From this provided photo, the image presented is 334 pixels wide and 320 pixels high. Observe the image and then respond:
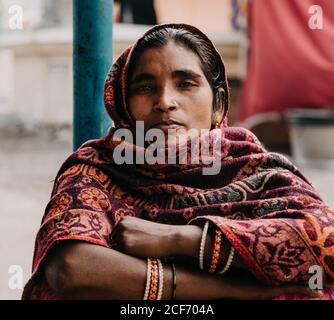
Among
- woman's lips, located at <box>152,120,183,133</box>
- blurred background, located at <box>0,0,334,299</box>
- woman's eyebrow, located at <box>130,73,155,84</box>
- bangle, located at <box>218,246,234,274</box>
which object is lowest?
bangle, located at <box>218,246,234,274</box>

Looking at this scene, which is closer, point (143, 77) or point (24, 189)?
point (143, 77)

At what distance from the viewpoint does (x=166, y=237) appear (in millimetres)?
1575

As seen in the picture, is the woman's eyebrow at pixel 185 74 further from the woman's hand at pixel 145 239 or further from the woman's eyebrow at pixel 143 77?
the woman's hand at pixel 145 239

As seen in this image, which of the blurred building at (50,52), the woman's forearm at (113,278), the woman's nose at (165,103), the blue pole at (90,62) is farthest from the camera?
the blurred building at (50,52)

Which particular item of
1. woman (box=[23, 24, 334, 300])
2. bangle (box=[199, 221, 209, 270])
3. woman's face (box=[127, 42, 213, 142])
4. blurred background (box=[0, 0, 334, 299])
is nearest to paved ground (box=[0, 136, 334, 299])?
blurred background (box=[0, 0, 334, 299])

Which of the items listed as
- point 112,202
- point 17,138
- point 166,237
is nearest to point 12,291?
point 112,202

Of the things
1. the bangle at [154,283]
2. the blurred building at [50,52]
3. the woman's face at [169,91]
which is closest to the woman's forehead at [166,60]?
the woman's face at [169,91]

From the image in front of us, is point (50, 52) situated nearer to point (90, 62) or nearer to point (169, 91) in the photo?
point (90, 62)

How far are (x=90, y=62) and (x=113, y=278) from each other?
91 centimetres

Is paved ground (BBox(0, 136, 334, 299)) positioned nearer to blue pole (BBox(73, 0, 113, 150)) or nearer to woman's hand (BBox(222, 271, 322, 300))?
blue pole (BBox(73, 0, 113, 150))

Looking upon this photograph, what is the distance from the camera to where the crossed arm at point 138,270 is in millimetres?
1533

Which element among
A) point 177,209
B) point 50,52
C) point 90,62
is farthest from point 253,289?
point 50,52

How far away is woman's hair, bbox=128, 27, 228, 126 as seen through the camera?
6.05 ft

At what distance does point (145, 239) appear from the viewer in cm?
157
